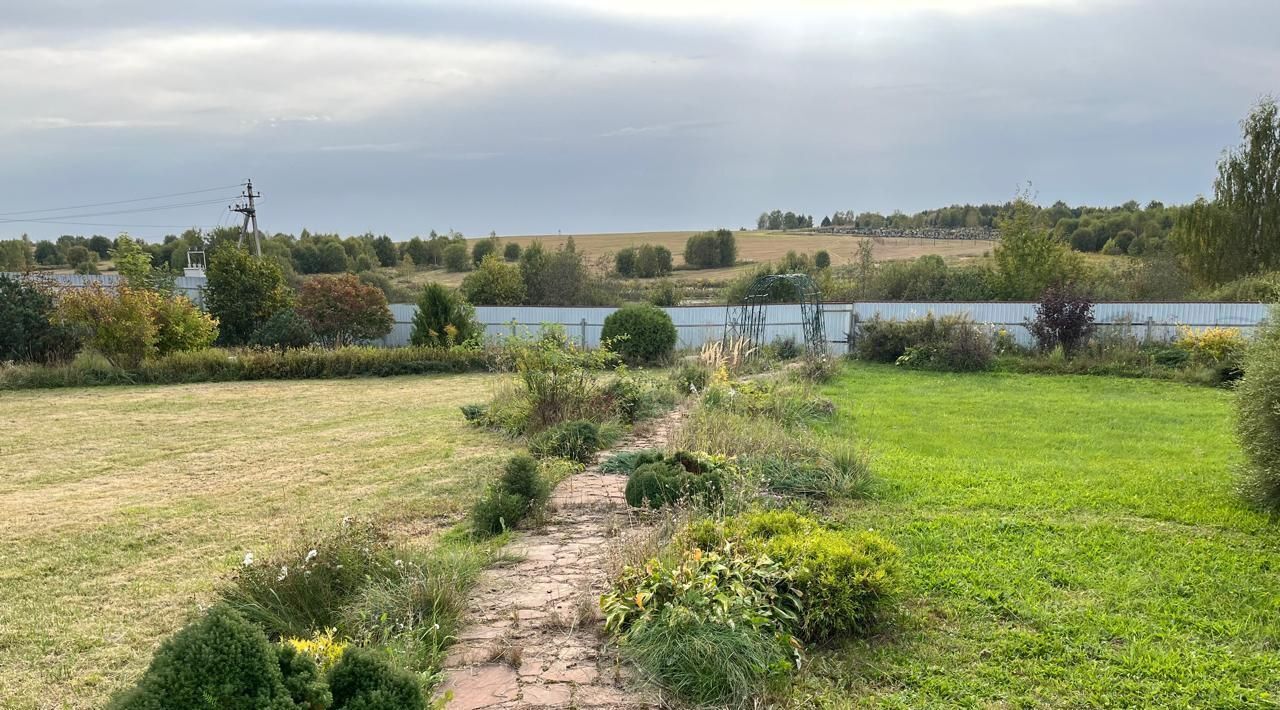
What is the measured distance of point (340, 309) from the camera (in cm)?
1906

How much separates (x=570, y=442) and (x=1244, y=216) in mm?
24659

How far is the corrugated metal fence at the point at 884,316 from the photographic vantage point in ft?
50.3

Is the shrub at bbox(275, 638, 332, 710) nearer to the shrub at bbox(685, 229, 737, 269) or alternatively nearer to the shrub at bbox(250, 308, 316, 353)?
the shrub at bbox(250, 308, 316, 353)

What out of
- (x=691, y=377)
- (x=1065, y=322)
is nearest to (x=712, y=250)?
(x=1065, y=322)

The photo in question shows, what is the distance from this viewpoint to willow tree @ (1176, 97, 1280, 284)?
73.8 feet

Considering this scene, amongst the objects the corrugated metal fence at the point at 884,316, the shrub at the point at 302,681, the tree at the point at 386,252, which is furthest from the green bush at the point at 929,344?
the tree at the point at 386,252

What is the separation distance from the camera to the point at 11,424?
31.8ft

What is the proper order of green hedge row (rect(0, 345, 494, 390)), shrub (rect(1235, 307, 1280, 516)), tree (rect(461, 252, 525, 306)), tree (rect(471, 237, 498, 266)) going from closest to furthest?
shrub (rect(1235, 307, 1280, 516)), green hedge row (rect(0, 345, 494, 390)), tree (rect(461, 252, 525, 306)), tree (rect(471, 237, 498, 266))

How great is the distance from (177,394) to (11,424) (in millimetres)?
2718

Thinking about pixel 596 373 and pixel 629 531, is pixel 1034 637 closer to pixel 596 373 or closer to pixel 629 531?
pixel 629 531

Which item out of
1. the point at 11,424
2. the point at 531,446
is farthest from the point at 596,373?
the point at 11,424

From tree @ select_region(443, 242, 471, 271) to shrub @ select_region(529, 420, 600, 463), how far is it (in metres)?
34.4

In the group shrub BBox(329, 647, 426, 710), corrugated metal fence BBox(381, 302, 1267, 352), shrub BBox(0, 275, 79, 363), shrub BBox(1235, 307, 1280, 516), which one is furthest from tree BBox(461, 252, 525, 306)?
shrub BBox(329, 647, 426, 710)

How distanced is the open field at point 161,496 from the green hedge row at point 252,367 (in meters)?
2.00
